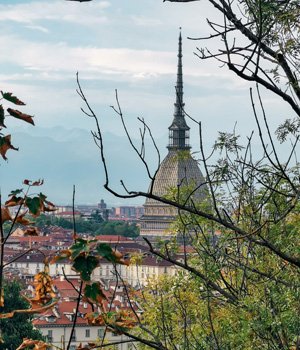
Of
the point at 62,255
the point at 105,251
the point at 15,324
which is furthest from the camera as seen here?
the point at 15,324

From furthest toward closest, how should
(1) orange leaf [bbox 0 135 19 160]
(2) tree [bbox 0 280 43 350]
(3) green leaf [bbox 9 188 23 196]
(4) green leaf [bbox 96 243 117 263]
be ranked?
(2) tree [bbox 0 280 43 350] → (3) green leaf [bbox 9 188 23 196] → (1) orange leaf [bbox 0 135 19 160] → (4) green leaf [bbox 96 243 117 263]

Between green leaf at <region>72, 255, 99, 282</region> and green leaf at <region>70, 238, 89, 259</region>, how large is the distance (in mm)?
14

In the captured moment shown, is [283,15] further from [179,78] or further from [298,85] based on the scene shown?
[179,78]

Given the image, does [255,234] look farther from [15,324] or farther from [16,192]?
[15,324]

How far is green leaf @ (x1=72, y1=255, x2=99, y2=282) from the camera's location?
281 centimetres

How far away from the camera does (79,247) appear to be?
9.29ft

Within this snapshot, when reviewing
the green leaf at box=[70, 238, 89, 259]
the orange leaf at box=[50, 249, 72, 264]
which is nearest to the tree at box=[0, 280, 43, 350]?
the orange leaf at box=[50, 249, 72, 264]

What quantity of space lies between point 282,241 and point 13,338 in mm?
18787

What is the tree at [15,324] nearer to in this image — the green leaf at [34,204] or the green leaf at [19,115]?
the green leaf at [34,204]

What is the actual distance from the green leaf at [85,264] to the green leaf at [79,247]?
1cm

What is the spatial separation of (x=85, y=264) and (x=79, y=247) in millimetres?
47

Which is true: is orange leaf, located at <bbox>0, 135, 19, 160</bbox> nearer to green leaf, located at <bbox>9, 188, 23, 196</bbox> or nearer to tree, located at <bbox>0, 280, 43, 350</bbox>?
green leaf, located at <bbox>9, 188, 23, 196</bbox>

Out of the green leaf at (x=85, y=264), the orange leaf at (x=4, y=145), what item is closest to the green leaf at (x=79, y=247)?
the green leaf at (x=85, y=264)

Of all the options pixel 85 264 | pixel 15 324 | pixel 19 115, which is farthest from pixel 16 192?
pixel 15 324
